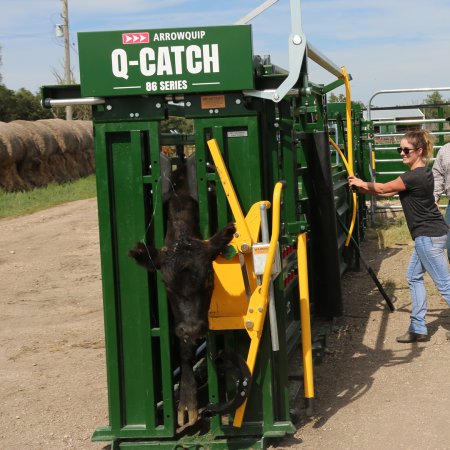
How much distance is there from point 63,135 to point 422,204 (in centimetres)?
2209

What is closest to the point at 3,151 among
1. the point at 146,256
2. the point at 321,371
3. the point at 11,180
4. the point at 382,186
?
the point at 11,180

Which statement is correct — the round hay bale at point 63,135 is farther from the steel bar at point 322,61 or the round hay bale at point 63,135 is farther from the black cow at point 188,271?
the black cow at point 188,271

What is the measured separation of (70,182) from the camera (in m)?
25.7

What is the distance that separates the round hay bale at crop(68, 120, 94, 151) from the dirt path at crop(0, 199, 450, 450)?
59.6 ft

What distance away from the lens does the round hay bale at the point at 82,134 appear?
1089 inches

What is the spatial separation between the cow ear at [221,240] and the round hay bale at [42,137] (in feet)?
70.4

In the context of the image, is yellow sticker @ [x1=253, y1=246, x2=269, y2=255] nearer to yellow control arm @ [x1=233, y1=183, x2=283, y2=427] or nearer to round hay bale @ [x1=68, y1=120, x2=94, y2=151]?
yellow control arm @ [x1=233, y1=183, x2=283, y2=427]

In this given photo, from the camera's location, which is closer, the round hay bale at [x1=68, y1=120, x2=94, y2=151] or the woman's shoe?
the woman's shoe

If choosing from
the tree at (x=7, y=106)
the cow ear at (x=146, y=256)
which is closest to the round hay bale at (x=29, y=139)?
the tree at (x=7, y=106)

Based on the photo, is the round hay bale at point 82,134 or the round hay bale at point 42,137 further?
the round hay bale at point 82,134

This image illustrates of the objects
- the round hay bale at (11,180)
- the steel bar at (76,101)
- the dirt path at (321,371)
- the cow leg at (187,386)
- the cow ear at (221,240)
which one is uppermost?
the steel bar at (76,101)

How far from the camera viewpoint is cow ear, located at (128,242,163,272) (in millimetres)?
3701

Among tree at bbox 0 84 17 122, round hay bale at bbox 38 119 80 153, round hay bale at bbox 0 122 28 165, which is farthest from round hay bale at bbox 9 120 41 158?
tree at bbox 0 84 17 122

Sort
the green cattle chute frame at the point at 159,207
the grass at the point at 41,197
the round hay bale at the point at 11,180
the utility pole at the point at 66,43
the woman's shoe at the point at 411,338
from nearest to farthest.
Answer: the green cattle chute frame at the point at 159,207 < the woman's shoe at the point at 411,338 < the grass at the point at 41,197 < the round hay bale at the point at 11,180 < the utility pole at the point at 66,43
